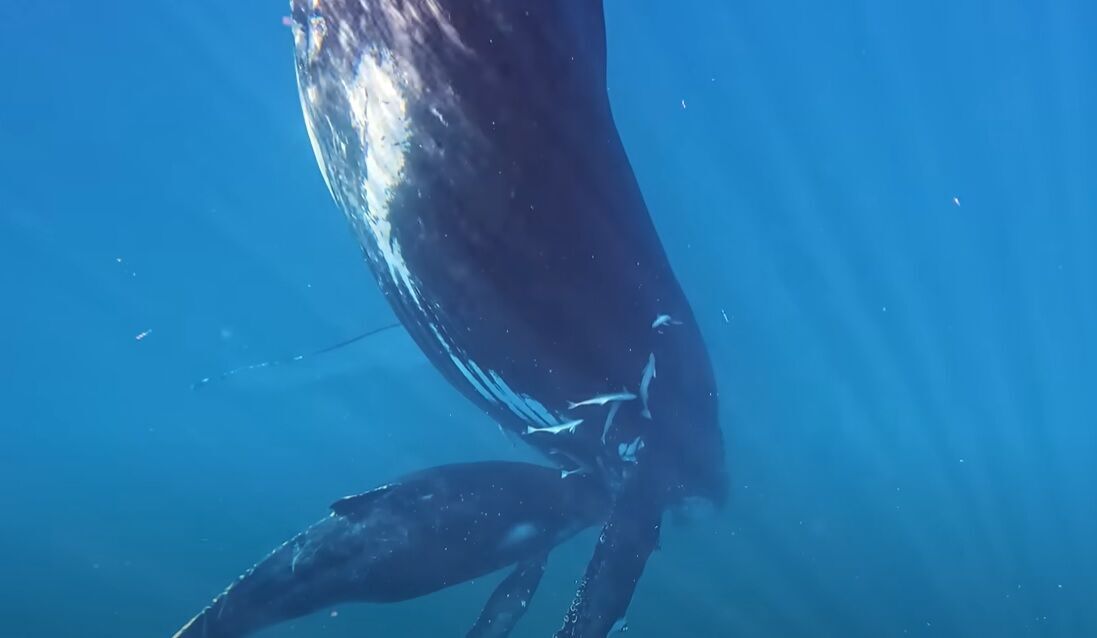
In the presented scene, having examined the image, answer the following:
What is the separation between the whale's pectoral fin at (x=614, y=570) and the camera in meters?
4.07

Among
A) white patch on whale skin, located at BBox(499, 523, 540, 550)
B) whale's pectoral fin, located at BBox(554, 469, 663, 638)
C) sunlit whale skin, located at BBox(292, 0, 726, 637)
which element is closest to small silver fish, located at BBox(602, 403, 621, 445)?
sunlit whale skin, located at BBox(292, 0, 726, 637)

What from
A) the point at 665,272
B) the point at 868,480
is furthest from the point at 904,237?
the point at 665,272

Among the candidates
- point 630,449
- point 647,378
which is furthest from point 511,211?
point 630,449

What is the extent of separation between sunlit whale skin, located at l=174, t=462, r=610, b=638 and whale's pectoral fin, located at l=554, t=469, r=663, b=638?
0.64 meters

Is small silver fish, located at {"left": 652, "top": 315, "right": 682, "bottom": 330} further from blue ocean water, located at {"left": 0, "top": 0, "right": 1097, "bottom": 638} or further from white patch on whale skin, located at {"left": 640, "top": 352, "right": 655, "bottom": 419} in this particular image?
blue ocean water, located at {"left": 0, "top": 0, "right": 1097, "bottom": 638}

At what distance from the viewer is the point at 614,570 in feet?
14.0

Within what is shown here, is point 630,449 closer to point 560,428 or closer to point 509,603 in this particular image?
point 560,428

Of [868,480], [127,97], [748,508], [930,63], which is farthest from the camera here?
[868,480]

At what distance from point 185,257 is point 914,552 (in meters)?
22.0

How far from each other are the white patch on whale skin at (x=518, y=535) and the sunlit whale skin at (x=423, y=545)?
0.01 m

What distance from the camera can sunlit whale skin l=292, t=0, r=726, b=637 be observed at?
2289 mm

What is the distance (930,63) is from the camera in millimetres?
9344

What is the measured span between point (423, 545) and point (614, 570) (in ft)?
4.40

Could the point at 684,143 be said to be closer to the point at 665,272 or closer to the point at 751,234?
the point at 751,234
